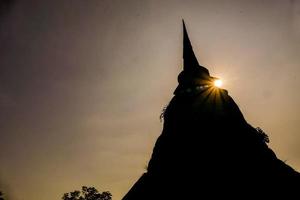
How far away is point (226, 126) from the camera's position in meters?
15.9

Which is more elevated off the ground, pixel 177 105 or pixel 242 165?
pixel 177 105

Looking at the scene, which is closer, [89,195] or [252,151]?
[252,151]

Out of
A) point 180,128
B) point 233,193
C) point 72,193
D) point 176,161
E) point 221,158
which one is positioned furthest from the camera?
point 72,193

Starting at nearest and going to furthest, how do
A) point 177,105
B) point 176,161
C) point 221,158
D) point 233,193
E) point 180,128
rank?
point 233,193
point 221,158
point 176,161
point 180,128
point 177,105

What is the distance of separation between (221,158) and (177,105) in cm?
610

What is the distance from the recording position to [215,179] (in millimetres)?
13211

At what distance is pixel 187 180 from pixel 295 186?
199 inches

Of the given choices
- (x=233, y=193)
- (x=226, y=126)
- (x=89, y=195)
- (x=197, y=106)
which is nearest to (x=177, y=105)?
(x=197, y=106)

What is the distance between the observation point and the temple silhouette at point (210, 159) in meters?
12.7

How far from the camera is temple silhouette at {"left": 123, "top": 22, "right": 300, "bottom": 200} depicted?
1274 cm

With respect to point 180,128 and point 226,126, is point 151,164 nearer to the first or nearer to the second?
point 180,128

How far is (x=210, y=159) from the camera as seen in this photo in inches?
560

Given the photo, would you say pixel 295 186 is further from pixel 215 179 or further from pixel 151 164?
pixel 151 164

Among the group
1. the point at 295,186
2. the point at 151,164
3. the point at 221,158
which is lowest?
the point at 295,186
